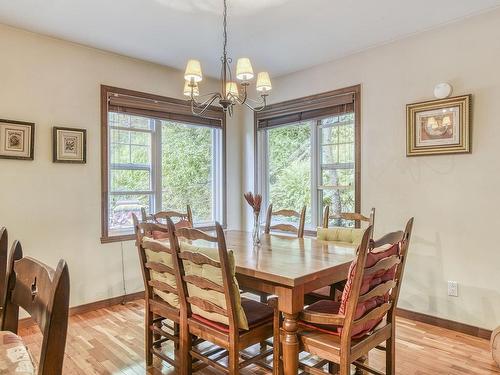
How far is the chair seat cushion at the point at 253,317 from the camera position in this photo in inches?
72.9

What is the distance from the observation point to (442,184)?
2.99 metres

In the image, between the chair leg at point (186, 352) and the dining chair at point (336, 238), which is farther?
the dining chair at point (336, 238)

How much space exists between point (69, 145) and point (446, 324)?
3.64 meters

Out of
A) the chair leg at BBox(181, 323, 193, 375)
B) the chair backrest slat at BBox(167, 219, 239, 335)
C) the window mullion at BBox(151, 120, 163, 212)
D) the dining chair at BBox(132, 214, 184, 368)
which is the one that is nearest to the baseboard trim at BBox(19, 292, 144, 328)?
the window mullion at BBox(151, 120, 163, 212)

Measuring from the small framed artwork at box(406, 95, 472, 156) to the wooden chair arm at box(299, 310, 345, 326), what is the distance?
2016 mm

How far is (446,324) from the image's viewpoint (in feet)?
9.64

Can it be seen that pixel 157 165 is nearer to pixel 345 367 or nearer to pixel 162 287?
pixel 162 287

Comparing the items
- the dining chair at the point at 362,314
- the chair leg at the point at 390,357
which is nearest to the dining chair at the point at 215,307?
the dining chair at the point at 362,314

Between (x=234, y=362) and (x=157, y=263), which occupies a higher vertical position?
Answer: (x=157, y=263)

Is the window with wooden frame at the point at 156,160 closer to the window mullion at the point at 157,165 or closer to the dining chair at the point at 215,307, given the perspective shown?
the window mullion at the point at 157,165

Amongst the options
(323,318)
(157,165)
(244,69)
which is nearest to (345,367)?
(323,318)

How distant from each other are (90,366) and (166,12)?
8.47 ft

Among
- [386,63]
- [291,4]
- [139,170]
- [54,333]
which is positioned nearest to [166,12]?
[291,4]

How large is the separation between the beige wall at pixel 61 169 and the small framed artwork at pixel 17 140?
0.17ft
